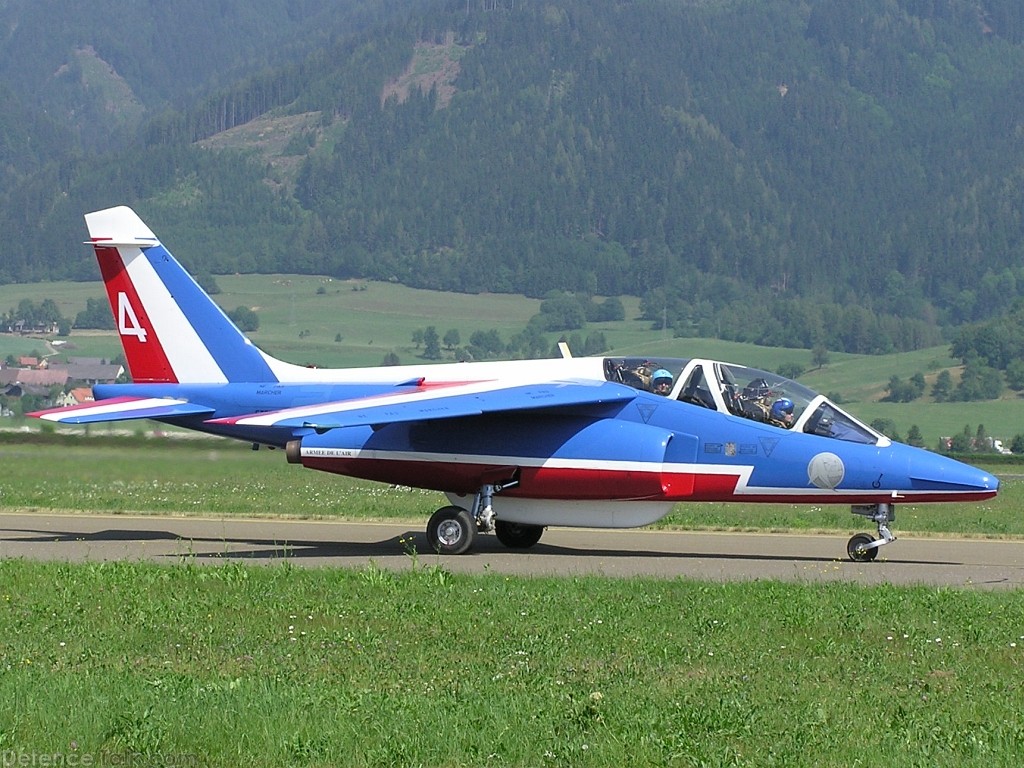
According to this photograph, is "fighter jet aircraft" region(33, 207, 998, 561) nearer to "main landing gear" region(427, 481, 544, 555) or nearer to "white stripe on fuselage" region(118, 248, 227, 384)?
"main landing gear" region(427, 481, 544, 555)

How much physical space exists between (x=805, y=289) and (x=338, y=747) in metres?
195

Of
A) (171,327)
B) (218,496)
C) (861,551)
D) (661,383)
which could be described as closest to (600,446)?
(661,383)

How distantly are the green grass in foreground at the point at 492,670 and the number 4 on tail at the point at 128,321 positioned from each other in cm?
665

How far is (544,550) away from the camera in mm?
18953

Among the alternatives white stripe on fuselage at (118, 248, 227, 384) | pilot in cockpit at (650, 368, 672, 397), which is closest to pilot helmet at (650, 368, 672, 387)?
pilot in cockpit at (650, 368, 672, 397)

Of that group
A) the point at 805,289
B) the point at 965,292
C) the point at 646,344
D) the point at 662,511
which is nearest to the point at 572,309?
the point at 646,344

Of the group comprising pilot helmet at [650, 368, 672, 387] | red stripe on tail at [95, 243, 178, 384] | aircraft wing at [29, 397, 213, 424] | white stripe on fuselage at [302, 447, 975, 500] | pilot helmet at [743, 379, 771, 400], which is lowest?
white stripe on fuselage at [302, 447, 975, 500]

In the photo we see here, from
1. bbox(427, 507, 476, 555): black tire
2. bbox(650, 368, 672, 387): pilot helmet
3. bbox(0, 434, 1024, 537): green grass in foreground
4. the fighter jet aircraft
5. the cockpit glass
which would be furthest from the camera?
bbox(0, 434, 1024, 537): green grass in foreground

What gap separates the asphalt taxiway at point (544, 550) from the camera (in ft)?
52.2

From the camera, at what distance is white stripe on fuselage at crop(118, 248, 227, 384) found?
2061 centimetres

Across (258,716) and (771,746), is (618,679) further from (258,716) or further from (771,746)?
(258,716)

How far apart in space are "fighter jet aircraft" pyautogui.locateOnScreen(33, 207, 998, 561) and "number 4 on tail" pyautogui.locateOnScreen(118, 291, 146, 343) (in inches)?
60.3

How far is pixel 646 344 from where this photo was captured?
150625 millimetres

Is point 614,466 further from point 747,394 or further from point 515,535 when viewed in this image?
point 515,535
